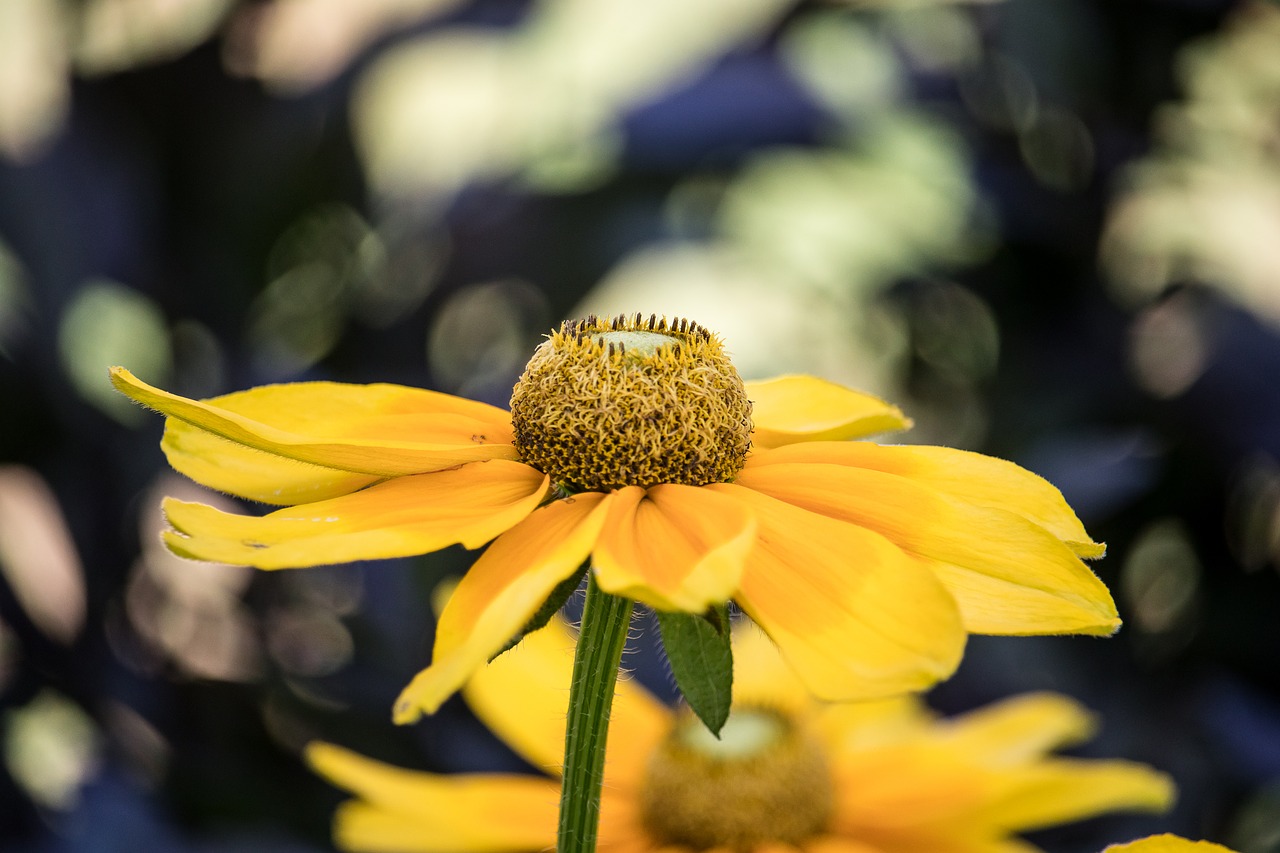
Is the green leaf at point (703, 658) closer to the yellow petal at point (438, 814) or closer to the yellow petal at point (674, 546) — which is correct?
the yellow petal at point (674, 546)

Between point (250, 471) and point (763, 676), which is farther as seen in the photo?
point (763, 676)

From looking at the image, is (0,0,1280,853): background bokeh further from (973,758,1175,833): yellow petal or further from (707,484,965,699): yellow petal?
(707,484,965,699): yellow petal

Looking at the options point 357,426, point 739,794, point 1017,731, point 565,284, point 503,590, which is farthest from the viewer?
point 565,284

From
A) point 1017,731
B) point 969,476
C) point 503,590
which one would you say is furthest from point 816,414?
point 1017,731

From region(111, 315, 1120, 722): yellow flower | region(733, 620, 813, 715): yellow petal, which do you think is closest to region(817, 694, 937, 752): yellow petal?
region(733, 620, 813, 715): yellow petal

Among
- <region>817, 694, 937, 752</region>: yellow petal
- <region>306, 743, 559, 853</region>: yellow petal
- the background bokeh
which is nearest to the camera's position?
<region>306, 743, 559, 853</region>: yellow petal

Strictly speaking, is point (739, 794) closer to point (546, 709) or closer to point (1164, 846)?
point (546, 709)

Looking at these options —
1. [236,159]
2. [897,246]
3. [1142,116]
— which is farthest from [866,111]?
[236,159]
